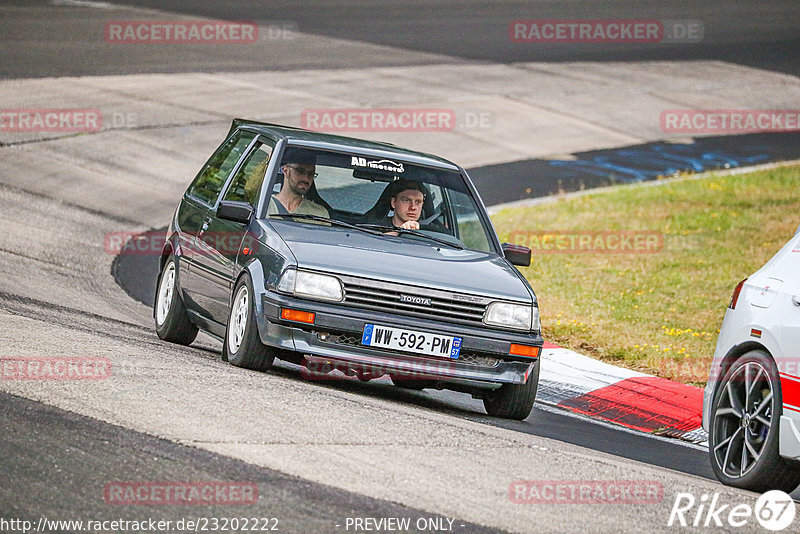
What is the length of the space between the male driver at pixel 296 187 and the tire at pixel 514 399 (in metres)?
1.72

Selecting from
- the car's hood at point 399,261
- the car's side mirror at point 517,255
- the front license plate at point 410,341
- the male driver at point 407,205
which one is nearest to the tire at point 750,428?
the car's hood at point 399,261

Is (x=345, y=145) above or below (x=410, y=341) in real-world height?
above

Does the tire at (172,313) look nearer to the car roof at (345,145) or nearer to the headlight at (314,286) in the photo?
the car roof at (345,145)

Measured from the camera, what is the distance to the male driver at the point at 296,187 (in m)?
9.27

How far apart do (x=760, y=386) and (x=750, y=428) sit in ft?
0.79

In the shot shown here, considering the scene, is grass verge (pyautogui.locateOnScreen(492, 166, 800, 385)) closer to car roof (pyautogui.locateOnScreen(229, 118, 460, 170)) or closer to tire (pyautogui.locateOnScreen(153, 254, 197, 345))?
car roof (pyautogui.locateOnScreen(229, 118, 460, 170))

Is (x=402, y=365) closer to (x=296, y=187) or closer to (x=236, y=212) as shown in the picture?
(x=236, y=212)

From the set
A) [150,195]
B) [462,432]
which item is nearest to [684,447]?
[462,432]

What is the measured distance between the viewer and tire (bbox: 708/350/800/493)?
23.1 feet

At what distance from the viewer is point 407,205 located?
9.50 metres

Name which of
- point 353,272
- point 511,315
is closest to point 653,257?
point 511,315

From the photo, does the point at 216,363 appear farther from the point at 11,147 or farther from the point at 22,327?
the point at 11,147

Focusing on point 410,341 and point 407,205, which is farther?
point 407,205

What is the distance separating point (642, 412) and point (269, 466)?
15.5 feet
